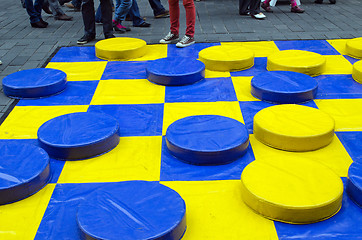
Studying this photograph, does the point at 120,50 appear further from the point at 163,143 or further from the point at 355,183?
the point at 355,183

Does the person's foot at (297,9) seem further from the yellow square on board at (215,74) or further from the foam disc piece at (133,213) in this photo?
the foam disc piece at (133,213)

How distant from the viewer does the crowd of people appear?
241 inches

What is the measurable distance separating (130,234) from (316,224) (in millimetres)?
1142

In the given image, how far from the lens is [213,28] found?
716cm

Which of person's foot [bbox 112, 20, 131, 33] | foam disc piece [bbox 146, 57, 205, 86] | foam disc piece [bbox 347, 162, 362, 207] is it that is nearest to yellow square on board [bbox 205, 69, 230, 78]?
foam disc piece [bbox 146, 57, 205, 86]

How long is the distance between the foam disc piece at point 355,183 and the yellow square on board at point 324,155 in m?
0.22

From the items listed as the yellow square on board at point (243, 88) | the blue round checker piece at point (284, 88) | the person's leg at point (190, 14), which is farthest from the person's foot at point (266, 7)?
the blue round checker piece at point (284, 88)

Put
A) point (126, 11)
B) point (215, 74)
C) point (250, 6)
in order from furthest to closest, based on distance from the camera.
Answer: point (250, 6) < point (126, 11) < point (215, 74)

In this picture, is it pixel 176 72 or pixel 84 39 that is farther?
pixel 84 39

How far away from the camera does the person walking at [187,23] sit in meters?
5.89

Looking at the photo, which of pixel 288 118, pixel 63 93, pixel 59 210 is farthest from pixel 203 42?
pixel 59 210

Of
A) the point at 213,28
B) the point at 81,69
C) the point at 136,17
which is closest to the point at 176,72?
the point at 81,69

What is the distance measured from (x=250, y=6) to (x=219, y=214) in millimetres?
5718

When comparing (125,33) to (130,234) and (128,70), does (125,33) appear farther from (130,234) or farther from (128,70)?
(130,234)
